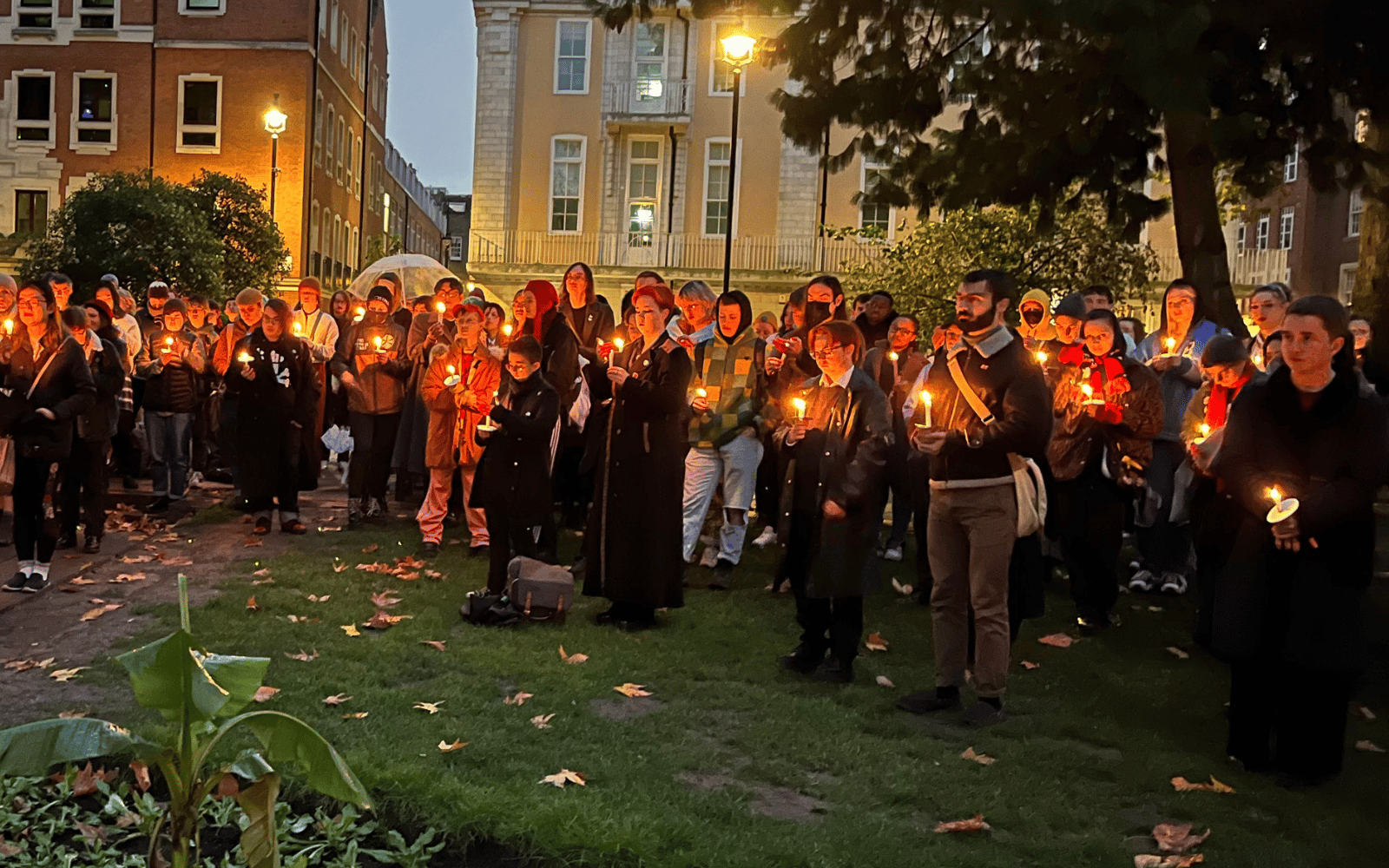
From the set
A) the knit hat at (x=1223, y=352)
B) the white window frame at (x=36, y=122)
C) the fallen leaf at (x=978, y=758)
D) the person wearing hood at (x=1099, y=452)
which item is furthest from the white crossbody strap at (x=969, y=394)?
the white window frame at (x=36, y=122)

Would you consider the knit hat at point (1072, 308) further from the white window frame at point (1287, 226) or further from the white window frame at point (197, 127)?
the white window frame at point (197, 127)

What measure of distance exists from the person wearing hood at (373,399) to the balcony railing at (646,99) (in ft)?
95.0

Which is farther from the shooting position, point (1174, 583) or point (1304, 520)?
point (1174, 583)

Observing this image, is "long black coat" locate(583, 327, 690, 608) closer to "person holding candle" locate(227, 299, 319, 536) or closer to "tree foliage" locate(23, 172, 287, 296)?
"person holding candle" locate(227, 299, 319, 536)

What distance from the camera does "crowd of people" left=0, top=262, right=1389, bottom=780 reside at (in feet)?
19.2

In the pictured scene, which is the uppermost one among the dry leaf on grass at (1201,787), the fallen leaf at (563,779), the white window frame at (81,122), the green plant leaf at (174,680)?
the white window frame at (81,122)

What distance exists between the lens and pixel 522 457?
8.65m

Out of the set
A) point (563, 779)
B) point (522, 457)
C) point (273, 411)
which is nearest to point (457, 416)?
point (273, 411)

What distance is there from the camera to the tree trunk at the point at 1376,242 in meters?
10.9

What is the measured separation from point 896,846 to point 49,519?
22.0ft

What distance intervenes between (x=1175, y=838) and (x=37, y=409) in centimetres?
741

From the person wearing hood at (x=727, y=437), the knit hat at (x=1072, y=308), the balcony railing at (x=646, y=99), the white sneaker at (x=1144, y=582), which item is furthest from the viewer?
the balcony railing at (x=646, y=99)

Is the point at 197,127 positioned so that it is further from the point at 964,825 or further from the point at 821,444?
the point at 964,825

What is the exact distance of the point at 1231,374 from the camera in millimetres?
7352
